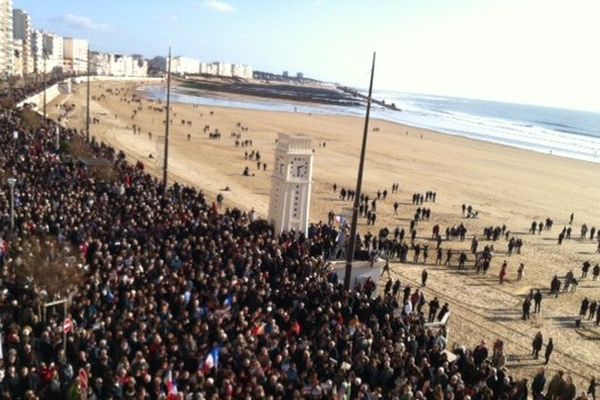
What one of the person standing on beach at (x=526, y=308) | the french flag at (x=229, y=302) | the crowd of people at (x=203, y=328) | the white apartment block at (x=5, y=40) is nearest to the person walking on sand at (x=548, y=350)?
the crowd of people at (x=203, y=328)

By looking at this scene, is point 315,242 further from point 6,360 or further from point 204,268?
point 6,360

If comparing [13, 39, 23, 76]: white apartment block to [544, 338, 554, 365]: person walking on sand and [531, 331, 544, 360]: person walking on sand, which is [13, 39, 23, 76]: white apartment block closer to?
[531, 331, 544, 360]: person walking on sand

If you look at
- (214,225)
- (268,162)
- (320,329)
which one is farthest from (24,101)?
(320,329)

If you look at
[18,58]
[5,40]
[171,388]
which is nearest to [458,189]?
[171,388]

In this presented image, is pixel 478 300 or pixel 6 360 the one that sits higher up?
pixel 6 360

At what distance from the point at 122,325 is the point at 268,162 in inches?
1555

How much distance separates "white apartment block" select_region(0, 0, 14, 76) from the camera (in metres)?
117

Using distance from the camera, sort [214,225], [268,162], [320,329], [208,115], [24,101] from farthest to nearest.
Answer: [208,115] → [24,101] → [268,162] → [214,225] → [320,329]

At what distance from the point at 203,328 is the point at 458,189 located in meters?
36.7

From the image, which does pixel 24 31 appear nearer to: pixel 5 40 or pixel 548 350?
pixel 5 40

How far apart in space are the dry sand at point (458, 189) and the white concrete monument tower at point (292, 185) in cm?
495

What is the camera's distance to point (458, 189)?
4631cm

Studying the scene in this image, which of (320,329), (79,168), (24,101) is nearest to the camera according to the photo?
(320,329)

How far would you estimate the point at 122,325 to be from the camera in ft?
39.2
